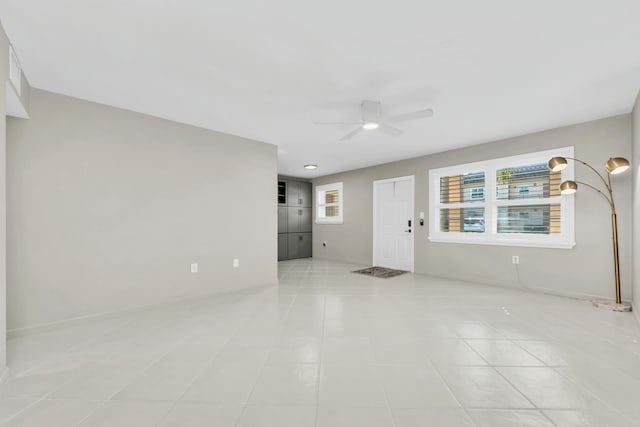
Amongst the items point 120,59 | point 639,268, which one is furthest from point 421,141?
point 120,59

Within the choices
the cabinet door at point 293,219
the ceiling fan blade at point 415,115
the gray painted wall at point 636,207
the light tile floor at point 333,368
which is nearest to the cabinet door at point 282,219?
the cabinet door at point 293,219

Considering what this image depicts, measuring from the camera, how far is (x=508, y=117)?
349 centimetres

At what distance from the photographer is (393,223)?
615 cm

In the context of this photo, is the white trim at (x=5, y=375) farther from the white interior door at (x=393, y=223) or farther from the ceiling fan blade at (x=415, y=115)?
the white interior door at (x=393, y=223)

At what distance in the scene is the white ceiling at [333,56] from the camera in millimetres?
1734

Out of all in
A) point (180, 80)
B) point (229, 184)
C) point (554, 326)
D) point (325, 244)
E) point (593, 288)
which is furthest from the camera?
point (325, 244)

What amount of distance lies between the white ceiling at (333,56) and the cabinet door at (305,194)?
4.35 metres

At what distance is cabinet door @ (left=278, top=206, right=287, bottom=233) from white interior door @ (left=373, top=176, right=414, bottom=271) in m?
2.42

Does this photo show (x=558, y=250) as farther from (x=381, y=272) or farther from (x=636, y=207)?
(x=381, y=272)

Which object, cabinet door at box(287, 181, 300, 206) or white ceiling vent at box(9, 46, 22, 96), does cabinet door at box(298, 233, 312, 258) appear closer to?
cabinet door at box(287, 181, 300, 206)

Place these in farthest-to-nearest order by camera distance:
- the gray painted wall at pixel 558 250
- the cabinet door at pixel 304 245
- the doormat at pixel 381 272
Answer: the cabinet door at pixel 304 245 → the doormat at pixel 381 272 → the gray painted wall at pixel 558 250

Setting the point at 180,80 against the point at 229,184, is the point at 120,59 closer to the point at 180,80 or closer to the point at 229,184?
the point at 180,80

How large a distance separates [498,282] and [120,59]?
5.45 metres

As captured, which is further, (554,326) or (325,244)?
(325,244)
